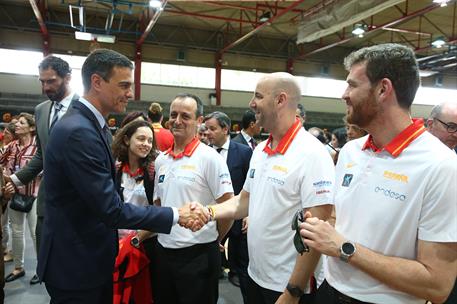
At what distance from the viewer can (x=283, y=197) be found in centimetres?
178

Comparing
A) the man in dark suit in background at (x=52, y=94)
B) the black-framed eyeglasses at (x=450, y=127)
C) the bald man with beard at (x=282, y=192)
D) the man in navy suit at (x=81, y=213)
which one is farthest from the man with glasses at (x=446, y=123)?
the man in dark suit in background at (x=52, y=94)

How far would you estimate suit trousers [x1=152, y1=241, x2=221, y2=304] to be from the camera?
2328 millimetres

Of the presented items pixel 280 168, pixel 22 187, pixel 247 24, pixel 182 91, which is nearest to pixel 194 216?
pixel 280 168

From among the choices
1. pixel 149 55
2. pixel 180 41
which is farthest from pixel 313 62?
pixel 149 55

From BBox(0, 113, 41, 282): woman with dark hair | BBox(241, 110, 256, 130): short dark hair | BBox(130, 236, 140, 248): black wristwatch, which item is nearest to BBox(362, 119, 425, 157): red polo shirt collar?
BBox(130, 236, 140, 248): black wristwatch

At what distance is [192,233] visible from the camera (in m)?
2.34

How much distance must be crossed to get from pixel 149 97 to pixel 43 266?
1289 cm

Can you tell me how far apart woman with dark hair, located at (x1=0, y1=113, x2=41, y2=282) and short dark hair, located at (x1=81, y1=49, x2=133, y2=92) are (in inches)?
111

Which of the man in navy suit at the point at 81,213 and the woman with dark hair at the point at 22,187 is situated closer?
the man in navy suit at the point at 81,213

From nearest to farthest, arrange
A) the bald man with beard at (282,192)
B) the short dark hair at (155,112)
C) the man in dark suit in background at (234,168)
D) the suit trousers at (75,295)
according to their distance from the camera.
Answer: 1. the bald man with beard at (282,192)
2. the suit trousers at (75,295)
3. the man in dark suit in background at (234,168)
4. the short dark hair at (155,112)

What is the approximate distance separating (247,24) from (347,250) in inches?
515

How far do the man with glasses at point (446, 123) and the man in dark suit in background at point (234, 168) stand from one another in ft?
6.56

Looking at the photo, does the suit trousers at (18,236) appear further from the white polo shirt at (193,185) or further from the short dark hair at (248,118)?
the short dark hair at (248,118)

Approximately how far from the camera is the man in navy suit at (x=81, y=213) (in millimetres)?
1688
